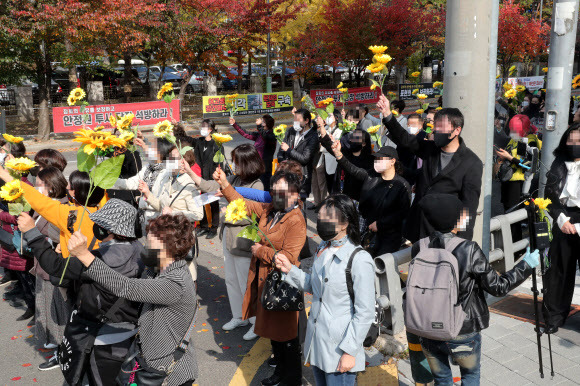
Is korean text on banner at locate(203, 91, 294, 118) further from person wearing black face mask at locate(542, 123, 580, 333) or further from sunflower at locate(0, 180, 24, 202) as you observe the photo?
sunflower at locate(0, 180, 24, 202)

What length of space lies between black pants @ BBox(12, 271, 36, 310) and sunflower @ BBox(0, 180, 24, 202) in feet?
8.65

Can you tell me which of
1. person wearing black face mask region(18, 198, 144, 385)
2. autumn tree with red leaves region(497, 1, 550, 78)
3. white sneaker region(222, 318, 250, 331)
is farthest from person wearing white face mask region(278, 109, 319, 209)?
autumn tree with red leaves region(497, 1, 550, 78)

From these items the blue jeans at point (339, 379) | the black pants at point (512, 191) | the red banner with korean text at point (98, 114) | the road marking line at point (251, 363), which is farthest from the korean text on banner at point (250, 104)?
the blue jeans at point (339, 379)

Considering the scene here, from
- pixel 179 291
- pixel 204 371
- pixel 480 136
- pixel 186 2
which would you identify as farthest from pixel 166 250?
pixel 186 2

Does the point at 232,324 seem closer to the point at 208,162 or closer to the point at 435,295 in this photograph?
the point at 435,295

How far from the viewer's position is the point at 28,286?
6.09m

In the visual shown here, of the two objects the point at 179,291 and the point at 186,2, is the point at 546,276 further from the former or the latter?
the point at 186,2

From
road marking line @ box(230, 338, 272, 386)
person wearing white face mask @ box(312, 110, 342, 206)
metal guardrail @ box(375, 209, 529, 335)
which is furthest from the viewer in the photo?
person wearing white face mask @ box(312, 110, 342, 206)

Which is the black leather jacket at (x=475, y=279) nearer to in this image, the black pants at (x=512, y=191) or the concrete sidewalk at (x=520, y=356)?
the concrete sidewalk at (x=520, y=356)

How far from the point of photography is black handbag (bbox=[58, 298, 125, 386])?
3.64 m

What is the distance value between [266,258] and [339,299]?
1.16 metres

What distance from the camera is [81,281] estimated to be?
3.64m

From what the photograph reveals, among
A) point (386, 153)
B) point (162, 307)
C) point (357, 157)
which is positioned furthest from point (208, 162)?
point (162, 307)

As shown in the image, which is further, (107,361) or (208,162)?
(208,162)
